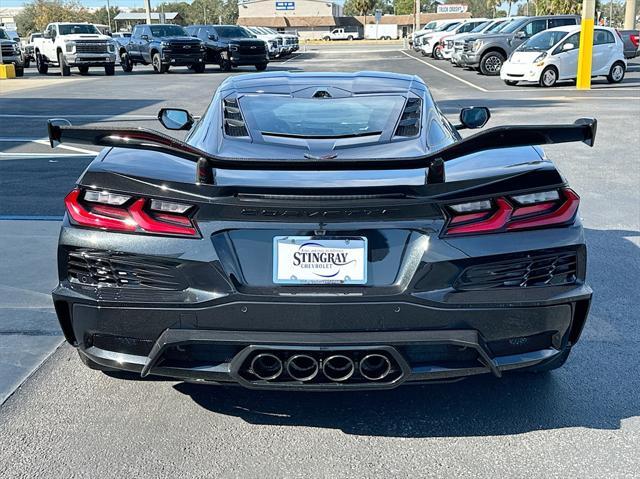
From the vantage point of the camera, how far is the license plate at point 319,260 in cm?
294

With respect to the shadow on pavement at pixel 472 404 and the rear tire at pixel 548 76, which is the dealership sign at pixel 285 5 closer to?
the rear tire at pixel 548 76

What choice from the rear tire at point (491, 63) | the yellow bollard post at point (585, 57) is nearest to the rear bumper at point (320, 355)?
the yellow bollard post at point (585, 57)

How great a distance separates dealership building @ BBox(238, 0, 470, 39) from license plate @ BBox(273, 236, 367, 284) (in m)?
107

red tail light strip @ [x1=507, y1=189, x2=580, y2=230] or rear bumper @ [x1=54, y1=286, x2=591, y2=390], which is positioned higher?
red tail light strip @ [x1=507, y1=189, x2=580, y2=230]

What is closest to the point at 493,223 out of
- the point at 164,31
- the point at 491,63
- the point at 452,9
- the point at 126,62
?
the point at 491,63

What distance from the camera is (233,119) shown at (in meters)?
4.04

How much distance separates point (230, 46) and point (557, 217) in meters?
31.0

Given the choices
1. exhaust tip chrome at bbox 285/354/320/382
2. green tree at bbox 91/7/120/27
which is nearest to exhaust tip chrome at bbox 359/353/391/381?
exhaust tip chrome at bbox 285/354/320/382

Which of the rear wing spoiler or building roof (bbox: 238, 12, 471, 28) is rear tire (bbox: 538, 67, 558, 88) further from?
building roof (bbox: 238, 12, 471, 28)

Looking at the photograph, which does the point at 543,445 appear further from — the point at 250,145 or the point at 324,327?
the point at 250,145

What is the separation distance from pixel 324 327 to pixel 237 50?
1212 inches

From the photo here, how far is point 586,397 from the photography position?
3.67 meters

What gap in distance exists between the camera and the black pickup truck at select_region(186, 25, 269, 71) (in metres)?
32.4

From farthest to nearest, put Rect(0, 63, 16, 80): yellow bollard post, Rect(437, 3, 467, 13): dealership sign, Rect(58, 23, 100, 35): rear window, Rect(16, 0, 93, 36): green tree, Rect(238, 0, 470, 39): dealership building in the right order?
1. Rect(437, 3, 467, 13): dealership sign
2. Rect(238, 0, 470, 39): dealership building
3. Rect(16, 0, 93, 36): green tree
4. Rect(58, 23, 100, 35): rear window
5. Rect(0, 63, 16, 80): yellow bollard post
